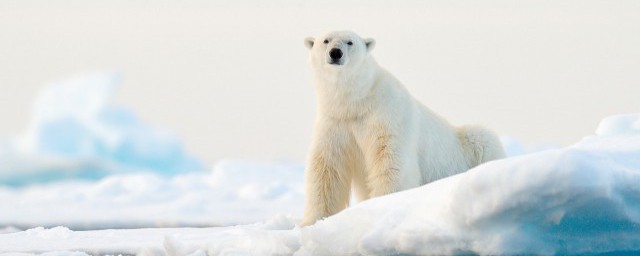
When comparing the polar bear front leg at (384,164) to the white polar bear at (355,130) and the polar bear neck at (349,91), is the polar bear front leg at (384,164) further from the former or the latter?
the polar bear neck at (349,91)

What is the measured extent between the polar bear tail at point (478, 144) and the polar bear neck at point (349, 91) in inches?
51.0

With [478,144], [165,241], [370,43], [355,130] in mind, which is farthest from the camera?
[478,144]

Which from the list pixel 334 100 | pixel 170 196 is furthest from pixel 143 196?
pixel 334 100

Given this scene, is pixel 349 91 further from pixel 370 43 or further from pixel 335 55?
pixel 370 43

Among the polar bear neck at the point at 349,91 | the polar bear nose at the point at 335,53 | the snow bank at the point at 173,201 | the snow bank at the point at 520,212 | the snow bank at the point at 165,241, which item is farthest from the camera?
the snow bank at the point at 173,201

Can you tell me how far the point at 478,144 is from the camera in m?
7.31

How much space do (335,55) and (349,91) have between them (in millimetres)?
301

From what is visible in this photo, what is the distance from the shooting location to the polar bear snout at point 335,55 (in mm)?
6180

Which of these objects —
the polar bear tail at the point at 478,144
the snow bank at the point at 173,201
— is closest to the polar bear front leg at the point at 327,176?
the polar bear tail at the point at 478,144

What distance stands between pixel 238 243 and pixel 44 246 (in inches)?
86.3

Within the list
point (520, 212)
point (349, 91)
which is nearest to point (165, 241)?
point (349, 91)

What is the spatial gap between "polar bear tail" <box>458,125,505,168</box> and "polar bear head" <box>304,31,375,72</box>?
1.36 meters

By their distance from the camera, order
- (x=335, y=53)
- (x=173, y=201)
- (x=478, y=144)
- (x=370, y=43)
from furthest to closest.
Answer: (x=173, y=201) → (x=478, y=144) → (x=370, y=43) → (x=335, y=53)

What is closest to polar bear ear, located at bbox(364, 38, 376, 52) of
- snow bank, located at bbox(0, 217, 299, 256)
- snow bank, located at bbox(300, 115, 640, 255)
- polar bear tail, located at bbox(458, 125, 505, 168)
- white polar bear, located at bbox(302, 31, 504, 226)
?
white polar bear, located at bbox(302, 31, 504, 226)
